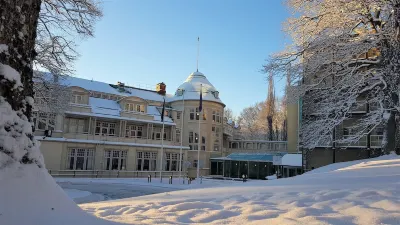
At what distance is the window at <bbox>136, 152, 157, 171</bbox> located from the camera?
41750 mm

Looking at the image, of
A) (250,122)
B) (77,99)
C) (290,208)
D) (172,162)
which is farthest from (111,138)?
(250,122)

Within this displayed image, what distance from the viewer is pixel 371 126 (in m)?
18.8

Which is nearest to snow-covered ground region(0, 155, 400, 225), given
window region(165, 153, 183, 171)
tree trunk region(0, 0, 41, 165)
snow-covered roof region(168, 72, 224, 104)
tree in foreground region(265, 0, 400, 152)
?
tree trunk region(0, 0, 41, 165)

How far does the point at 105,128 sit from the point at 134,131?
383 centimetres

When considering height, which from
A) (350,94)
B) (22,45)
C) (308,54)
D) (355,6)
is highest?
(355,6)

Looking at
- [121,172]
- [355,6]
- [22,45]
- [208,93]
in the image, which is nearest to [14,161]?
[22,45]

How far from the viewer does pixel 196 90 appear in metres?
50.7

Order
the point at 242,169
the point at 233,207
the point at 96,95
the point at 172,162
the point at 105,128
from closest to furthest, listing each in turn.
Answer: the point at 233,207 → the point at 105,128 → the point at 96,95 → the point at 172,162 → the point at 242,169

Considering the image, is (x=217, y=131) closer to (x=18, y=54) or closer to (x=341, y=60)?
(x=341, y=60)

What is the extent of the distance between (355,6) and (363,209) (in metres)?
13.1

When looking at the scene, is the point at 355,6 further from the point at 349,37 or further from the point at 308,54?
the point at 308,54

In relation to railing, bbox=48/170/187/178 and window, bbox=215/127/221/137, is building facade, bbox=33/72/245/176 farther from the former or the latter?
railing, bbox=48/170/187/178

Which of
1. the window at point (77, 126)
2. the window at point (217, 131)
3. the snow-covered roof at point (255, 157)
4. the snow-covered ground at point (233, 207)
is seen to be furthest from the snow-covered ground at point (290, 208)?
the window at point (217, 131)

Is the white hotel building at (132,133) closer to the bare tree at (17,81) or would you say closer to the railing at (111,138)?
the railing at (111,138)
